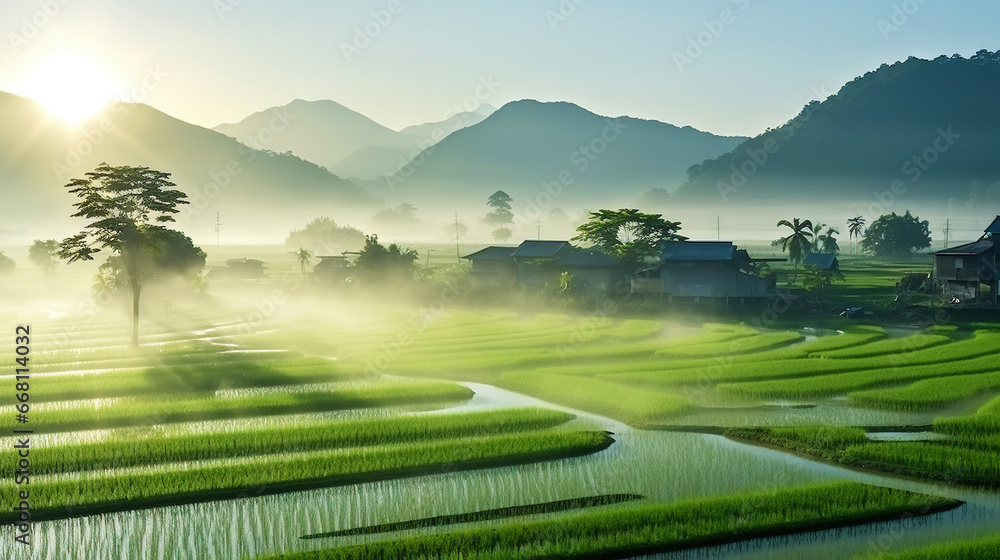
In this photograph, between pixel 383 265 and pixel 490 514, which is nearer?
pixel 490 514

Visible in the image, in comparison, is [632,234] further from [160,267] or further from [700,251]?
[160,267]

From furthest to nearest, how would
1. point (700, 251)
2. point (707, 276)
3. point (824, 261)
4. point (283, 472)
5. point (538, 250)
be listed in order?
point (824, 261) < point (538, 250) < point (700, 251) < point (707, 276) < point (283, 472)

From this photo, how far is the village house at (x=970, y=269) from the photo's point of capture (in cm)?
5181

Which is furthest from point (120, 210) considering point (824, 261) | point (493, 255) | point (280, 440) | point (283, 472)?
point (824, 261)

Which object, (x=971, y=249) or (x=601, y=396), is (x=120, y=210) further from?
(x=971, y=249)

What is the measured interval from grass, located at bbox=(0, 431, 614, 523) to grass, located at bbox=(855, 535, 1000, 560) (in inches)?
320

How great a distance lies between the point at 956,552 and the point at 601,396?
44.3 feet

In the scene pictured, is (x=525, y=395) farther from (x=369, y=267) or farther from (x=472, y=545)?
(x=369, y=267)

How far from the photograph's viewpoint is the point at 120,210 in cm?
4247

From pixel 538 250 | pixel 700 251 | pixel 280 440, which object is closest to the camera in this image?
pixel 280 440

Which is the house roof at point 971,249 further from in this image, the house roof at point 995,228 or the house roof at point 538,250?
the house roof at point 538,250

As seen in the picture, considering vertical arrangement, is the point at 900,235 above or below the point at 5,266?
above

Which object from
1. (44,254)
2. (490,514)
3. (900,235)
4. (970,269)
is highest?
(900,235)

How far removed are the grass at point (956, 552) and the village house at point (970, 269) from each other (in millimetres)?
42026
